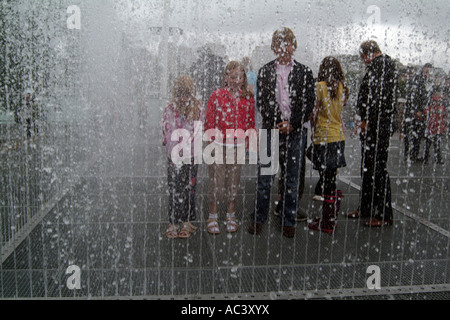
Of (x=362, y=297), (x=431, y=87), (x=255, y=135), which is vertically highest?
(x=431, y=87)

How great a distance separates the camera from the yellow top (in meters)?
4.00

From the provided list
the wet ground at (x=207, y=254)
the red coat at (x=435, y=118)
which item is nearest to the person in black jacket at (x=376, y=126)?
the wet ground at (x=207, y=254)

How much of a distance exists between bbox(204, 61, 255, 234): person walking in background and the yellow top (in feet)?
2.38

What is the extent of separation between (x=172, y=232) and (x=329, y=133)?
1.88 m

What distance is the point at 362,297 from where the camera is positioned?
9.17 ft

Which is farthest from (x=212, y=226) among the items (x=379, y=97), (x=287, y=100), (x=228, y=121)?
(x=379, y=97)

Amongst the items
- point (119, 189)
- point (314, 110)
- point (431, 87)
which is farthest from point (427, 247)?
point (431, 87)

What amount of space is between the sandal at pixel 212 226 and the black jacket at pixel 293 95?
1119mm

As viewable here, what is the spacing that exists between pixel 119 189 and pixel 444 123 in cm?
736

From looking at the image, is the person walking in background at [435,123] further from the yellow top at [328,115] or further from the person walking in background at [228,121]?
the person walking in background at [228,121]

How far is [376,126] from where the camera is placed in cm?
407

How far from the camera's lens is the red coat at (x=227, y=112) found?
12.3ft

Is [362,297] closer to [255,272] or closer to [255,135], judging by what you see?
[255,272]

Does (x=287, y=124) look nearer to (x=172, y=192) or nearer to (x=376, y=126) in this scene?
(x=376, y=126)
